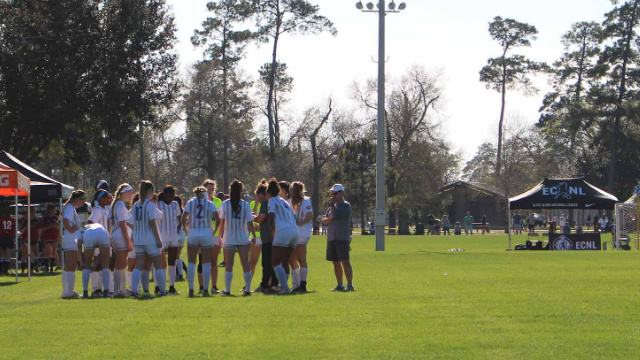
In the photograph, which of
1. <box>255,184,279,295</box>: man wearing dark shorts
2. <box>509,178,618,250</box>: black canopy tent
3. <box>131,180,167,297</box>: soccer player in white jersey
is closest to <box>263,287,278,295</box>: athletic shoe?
<box>255,184,279,295</box>: man wearing dark shorts

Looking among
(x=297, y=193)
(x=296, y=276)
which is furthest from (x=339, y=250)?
(x=297, y=193)

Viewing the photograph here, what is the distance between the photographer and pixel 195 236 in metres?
14.8

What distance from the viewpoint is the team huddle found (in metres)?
14.9

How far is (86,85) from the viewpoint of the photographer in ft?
121

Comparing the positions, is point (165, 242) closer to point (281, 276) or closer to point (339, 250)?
point (281, 276)

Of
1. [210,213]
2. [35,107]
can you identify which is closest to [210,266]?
[210,213]

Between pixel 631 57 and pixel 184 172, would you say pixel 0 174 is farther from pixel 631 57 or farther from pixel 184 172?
pixel 631 57

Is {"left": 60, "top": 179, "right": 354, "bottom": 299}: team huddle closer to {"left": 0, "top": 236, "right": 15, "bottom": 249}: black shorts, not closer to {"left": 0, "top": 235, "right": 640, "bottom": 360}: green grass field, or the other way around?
{"left": 0, "top": 235, "right": 640, "bottom": 360}: green grass field

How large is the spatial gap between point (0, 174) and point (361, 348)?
1301cm

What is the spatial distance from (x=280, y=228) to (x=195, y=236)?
1.40 m

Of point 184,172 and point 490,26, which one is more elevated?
point 490,26

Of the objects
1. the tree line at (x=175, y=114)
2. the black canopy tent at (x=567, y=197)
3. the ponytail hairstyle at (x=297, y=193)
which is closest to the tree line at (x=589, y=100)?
the tree line at (x=175, y=114)

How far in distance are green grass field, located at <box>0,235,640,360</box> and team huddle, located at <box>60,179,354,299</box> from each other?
658mm

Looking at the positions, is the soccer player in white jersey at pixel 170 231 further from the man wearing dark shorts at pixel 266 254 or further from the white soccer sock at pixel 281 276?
the white soccer sock at pixel 281 276
